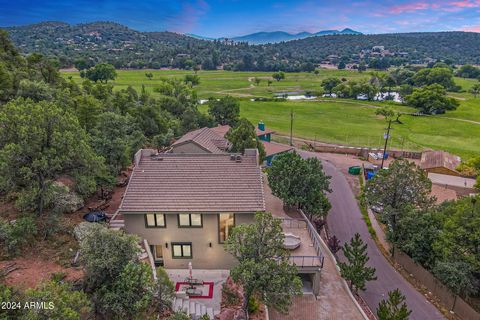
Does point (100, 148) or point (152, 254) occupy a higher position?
point (100, 148)

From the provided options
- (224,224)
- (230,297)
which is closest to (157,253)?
(224,224)

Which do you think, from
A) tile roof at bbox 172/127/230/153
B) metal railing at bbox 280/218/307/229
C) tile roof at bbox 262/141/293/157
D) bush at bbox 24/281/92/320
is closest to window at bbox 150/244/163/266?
metal railing at bbox 280/218/307/229

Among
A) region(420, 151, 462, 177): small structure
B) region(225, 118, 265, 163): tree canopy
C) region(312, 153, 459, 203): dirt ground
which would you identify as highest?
region(225, 118, 265, 163): tree canopy

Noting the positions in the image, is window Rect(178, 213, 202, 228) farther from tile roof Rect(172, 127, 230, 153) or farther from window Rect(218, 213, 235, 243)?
tile roof Rect(172, 127, 230, 153)

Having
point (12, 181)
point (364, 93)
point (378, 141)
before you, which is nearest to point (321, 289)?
point (12, 181)

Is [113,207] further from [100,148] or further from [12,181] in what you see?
[12,181]
